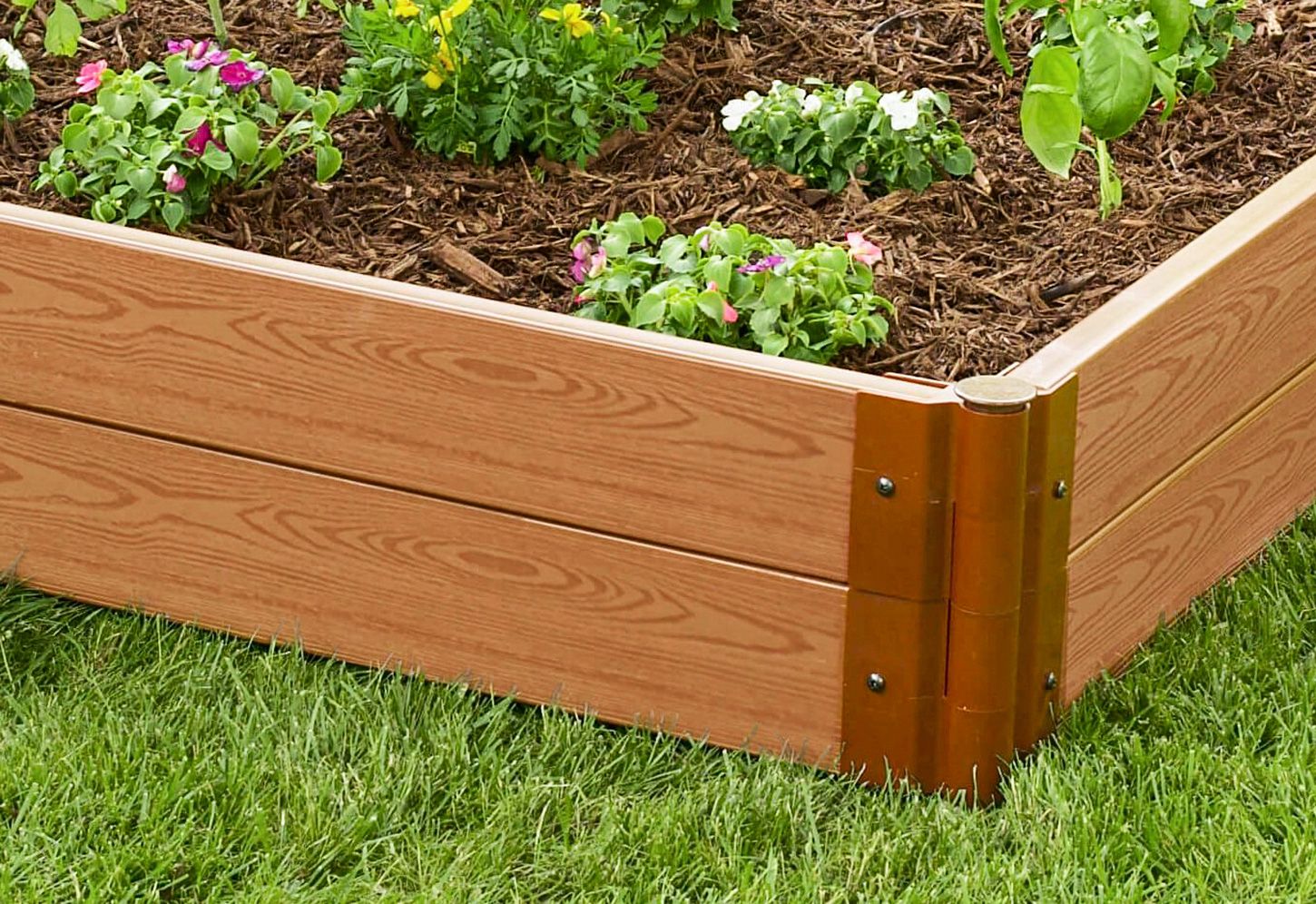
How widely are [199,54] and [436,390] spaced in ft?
2.89

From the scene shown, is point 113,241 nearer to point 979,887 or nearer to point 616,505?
point 616,505

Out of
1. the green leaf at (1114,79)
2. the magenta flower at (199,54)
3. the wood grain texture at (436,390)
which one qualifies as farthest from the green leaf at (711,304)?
the magenta flower at (199,54)

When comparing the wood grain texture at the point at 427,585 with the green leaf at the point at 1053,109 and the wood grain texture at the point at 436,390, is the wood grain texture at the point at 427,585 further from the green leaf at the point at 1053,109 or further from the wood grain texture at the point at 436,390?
the green leaf at the point at 1053,109

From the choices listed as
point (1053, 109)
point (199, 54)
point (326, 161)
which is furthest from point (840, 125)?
point (199, 54)

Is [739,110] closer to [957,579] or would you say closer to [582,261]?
[582,261]

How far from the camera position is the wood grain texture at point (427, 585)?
2.72m

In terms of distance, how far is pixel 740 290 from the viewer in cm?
286

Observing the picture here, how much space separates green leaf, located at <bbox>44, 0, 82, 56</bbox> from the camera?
347cm

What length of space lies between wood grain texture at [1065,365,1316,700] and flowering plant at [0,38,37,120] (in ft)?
6.09

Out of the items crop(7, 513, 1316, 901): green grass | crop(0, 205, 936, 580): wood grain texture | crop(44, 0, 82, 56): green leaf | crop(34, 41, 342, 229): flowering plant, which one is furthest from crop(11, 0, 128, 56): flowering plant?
crop(7, 513, 1316, 901): green grass

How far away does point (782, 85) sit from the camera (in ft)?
11.3

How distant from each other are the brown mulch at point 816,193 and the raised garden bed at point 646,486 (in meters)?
0.22

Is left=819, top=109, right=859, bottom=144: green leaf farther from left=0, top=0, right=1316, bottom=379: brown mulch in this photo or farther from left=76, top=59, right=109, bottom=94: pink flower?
left=76, top=59, right=109, bottom=94: pink flower

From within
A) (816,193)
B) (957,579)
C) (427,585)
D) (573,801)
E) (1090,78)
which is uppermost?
(1090,78)
